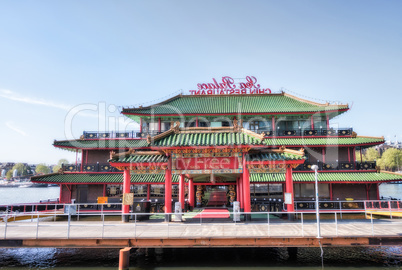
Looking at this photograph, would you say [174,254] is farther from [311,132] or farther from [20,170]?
[20,170]

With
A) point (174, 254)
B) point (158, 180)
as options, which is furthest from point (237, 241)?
point (158, 180)

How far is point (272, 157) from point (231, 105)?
682 inches

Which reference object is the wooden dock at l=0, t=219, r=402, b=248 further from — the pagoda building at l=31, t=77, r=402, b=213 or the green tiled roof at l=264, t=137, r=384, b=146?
the green tiled roof at l=264, t=137, r=384, b=146

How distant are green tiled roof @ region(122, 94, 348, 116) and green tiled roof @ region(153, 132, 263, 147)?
537 inches

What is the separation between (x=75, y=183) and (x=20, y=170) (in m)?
196

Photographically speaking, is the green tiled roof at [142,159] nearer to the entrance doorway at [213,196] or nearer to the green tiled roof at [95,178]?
the green tiled roof at [95,178]

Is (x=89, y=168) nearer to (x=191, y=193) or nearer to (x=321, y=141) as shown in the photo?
(x=191, y=193)

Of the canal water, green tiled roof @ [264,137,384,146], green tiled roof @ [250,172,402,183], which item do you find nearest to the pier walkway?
the canal water

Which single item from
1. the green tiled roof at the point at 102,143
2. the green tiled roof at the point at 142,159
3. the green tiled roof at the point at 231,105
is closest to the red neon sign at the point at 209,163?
the green tiled roof at the point at 142,159

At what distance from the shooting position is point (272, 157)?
19.5 meters

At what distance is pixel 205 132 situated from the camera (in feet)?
66.8

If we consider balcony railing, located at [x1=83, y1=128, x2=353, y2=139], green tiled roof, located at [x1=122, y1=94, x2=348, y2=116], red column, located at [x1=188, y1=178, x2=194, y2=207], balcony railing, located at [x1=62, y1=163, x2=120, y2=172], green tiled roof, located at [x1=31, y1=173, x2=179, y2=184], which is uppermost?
green tiled roof, located at [x1=122, y1=94, x2=348, y2=116]

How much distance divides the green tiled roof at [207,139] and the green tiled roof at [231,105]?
44.8ft

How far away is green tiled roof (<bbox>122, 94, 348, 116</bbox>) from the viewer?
3351 centimetres
